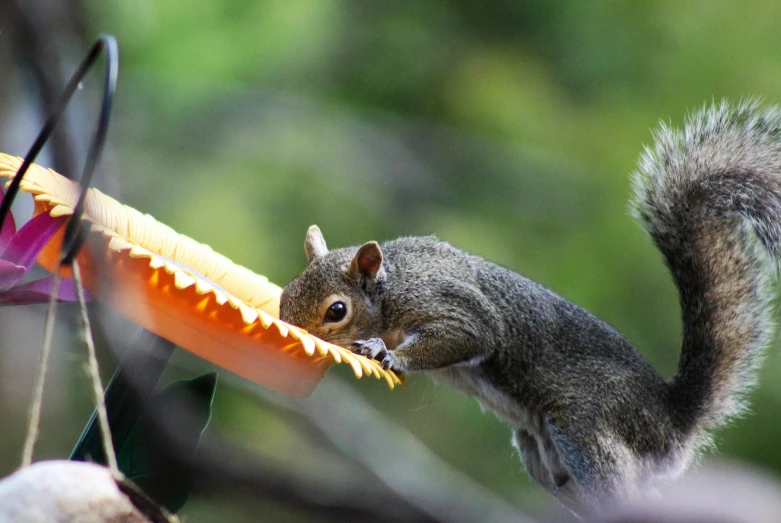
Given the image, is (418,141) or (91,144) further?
(418,141)

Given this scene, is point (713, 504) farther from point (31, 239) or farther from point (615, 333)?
point (31, 239)

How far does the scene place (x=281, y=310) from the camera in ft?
4.90

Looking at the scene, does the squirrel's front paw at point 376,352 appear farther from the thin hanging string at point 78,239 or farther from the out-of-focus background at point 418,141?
the out-of-focus background at point 418,141

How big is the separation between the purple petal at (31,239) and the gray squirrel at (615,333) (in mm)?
717

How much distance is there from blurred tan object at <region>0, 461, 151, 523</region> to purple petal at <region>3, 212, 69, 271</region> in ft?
0.86

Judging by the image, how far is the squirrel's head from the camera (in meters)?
1.48

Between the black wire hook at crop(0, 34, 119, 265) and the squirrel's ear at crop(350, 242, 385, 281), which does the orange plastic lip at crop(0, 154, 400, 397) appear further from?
the squirrel's ear at crop(350, 242, 385, 281)

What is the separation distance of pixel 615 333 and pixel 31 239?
4.05ft

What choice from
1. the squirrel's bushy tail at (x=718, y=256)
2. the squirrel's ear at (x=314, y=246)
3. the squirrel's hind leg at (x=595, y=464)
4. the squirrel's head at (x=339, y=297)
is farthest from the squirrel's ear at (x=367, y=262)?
the squirrel's bushy tail at (x=718, y=256)

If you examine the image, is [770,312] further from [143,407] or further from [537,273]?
[537,273]

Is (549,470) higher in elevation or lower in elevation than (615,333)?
lower

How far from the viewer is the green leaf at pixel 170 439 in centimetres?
105

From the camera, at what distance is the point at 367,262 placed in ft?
5.04

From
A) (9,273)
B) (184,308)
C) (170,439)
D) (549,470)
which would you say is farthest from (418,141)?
(9,273)
